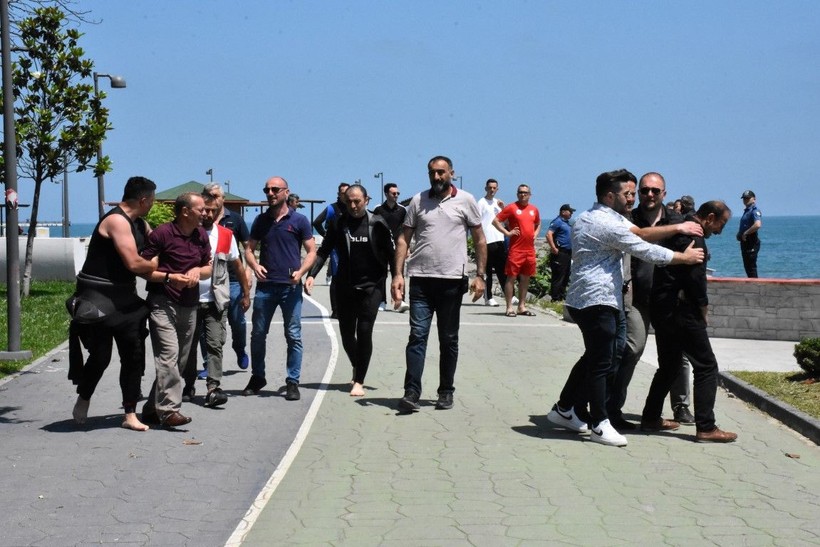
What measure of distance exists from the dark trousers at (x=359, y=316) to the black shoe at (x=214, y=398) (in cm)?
129

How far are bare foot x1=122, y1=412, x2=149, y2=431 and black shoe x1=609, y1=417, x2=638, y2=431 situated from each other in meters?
3.45

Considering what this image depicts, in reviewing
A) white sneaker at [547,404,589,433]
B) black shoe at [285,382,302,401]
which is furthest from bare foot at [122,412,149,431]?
white sneaker at [547,404,589,433]

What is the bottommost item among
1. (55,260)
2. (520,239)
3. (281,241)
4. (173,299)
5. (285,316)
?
(55,260)

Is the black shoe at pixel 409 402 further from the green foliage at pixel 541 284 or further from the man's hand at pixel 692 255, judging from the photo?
the green foliage at pixel 541 284

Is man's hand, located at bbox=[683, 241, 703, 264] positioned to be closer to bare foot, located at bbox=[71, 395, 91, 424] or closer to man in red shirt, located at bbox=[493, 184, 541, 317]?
bare foot, located at bbox=[71, 395, 91, 424]

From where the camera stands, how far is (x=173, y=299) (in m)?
8.98

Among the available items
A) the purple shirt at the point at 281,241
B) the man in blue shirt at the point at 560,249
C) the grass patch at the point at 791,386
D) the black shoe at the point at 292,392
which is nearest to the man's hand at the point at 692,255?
the grass patch at the point at 791,386

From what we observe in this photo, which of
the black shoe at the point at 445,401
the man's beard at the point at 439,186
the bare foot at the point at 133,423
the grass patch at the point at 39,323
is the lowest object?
the grass patch at the point at 39,323

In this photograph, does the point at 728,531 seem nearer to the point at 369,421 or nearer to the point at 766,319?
the point at 369,421

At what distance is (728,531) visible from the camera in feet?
20.0

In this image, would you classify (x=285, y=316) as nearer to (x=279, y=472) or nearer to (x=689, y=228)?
(x=279, y=472)

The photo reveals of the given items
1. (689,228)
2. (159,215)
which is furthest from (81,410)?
(159,215)

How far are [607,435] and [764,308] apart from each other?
745 centimetres

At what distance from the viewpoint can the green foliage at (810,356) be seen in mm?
10859
